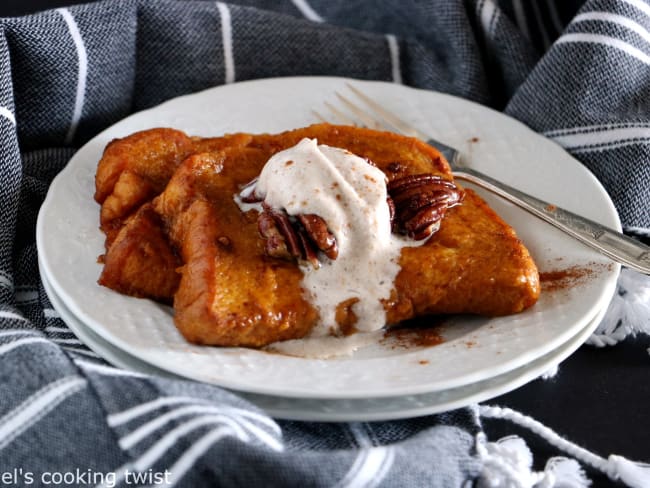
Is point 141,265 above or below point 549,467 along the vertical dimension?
above

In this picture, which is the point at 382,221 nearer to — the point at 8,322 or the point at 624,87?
the point at 8,322

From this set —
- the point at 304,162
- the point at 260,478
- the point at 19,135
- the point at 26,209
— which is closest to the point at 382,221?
the point at 304,162

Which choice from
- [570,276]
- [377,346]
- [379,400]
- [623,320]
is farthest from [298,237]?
[623,320]

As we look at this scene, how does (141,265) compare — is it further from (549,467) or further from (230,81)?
(230,81)

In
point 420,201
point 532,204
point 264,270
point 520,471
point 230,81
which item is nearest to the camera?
point 520,471

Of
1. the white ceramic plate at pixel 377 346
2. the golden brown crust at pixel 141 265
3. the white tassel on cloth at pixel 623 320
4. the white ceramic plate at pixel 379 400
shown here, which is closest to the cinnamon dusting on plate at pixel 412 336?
the white ceramic plate at pixel 377 346

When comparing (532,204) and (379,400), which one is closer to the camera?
(379,400)

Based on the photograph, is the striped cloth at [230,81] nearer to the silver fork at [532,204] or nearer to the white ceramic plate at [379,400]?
the white ceramic plate at [379,400]
